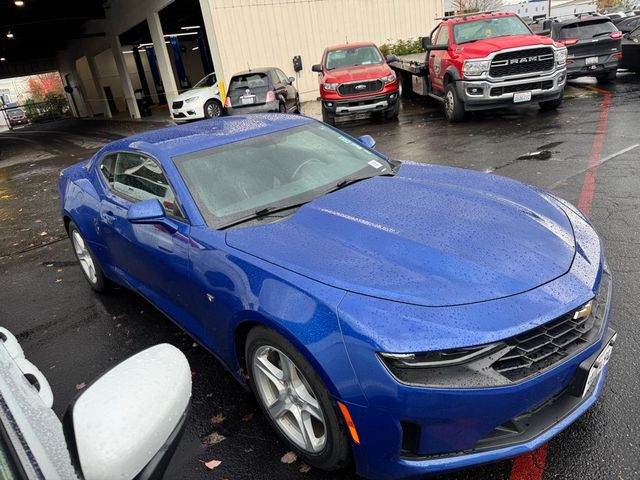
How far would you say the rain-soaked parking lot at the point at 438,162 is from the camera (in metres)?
2.34

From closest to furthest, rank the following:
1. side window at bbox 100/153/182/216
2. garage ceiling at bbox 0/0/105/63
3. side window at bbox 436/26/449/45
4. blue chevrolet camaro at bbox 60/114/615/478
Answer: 1. blue chevrolet camaro at bbox 60/114/615/478
2. side window at bbox 100/153/182/216
3. side window at bbox 436/26/449/45
4. garage ceiling at bbox 0/0/105/63

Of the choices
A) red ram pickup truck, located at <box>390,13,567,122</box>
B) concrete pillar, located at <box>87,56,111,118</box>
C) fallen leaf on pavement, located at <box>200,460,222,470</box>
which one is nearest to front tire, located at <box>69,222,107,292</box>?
fallen leaf on pavement, located at <box>200,460,222,470</box>

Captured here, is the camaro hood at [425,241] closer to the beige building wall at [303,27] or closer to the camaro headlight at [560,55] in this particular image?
the camaro headlight at [560,55]

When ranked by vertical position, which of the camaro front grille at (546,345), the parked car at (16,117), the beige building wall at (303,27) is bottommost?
the parked car at (16,117)

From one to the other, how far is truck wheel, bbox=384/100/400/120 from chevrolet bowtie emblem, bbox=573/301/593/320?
35.2ft

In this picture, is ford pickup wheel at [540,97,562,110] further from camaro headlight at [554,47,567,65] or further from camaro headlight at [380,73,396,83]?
camaro headlight at [380,73,396,83]

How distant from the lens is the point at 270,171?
3.27 m

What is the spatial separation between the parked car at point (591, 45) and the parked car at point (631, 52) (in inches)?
30.1

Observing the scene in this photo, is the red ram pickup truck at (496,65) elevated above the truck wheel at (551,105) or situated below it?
above

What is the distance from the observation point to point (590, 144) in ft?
24.6

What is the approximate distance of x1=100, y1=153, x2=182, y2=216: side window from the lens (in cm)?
317

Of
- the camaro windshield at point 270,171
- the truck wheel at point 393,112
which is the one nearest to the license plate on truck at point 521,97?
the truck wheel at point 393,112

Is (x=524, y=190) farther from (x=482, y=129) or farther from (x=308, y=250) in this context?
(x=482, y=129)

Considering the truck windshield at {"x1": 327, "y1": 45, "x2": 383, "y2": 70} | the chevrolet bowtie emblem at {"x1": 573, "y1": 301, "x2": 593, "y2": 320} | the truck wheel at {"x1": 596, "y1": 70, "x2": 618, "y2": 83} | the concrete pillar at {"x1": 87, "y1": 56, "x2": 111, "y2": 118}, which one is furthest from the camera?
the concrete pillar at {"x1": 87, "y1": 56, "x2": 111, "y2": 118}
